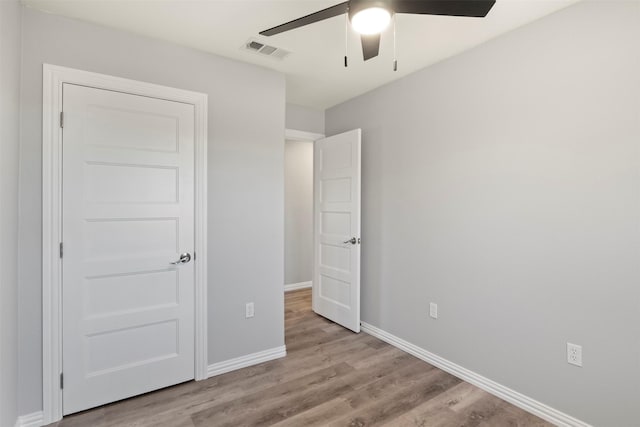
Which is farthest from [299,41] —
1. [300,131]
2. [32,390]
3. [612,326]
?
[32,390]

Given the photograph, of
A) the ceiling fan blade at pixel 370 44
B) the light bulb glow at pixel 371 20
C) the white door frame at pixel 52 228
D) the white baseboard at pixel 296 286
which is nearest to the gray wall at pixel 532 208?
the ceiling fan blade at pixel 370 44

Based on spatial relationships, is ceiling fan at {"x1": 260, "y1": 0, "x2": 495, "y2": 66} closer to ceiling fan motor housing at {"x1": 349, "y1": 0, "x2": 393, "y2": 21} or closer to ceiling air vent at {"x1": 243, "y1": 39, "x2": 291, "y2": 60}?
ceiling fan motor housing at {"x1": 349, "y1": 0, "x2": 393, "y2": 21}

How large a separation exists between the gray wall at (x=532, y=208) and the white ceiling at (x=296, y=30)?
17cm

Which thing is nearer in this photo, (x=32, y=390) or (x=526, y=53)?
(x=32, y=390)

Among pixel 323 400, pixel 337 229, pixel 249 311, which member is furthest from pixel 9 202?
pixel 337 229

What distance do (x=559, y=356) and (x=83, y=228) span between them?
309cm

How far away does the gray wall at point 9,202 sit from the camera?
5.24 ft

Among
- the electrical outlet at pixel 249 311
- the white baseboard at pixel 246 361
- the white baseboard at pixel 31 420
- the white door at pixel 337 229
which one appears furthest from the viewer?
the white door at pixel 337 229

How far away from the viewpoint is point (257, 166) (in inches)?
106

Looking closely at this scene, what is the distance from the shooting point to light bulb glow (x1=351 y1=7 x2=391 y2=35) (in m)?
1.36

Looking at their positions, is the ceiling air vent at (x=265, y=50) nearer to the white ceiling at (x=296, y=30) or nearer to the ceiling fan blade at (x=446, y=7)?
the white ceiling at (x=296, y=30)

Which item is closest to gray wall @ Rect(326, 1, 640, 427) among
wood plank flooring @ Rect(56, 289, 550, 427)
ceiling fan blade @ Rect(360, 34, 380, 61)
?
wood plank flooring @ Rect(56, 289, 550, 427)

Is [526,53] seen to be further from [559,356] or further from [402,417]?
[402,417]

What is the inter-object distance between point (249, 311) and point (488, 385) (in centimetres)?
189
